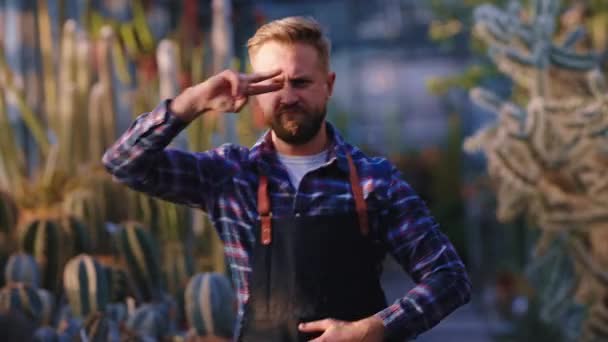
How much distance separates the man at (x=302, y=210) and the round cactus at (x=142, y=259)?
6.23 feet

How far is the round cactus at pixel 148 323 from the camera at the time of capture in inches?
147

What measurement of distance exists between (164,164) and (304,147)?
0.28 m

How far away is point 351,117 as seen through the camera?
19.1m

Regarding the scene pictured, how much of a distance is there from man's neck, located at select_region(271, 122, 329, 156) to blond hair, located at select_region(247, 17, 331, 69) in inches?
5.7

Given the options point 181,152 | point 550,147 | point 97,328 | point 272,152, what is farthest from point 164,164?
point 550,147

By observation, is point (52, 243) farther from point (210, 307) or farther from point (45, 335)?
point (45, 335)

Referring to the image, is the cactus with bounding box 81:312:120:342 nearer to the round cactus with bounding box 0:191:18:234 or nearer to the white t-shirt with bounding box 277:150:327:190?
the white t-shirt with bounding box 277:150:327:190

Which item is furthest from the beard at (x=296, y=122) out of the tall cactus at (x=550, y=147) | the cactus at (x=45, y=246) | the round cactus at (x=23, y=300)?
the tall cactus at (x=550, y=147)

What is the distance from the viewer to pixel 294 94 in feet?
7.09

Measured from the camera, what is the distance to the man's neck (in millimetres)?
2242

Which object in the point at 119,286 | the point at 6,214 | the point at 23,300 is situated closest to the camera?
the point at 23,300

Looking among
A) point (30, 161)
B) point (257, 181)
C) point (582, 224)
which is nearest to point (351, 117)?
point (30, 161)

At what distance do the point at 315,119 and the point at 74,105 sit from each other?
354 cm

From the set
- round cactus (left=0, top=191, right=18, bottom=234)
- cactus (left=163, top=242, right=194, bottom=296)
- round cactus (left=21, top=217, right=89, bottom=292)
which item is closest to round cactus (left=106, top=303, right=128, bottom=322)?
round cactus (left=21, top=217, right=89, bottom=292)
